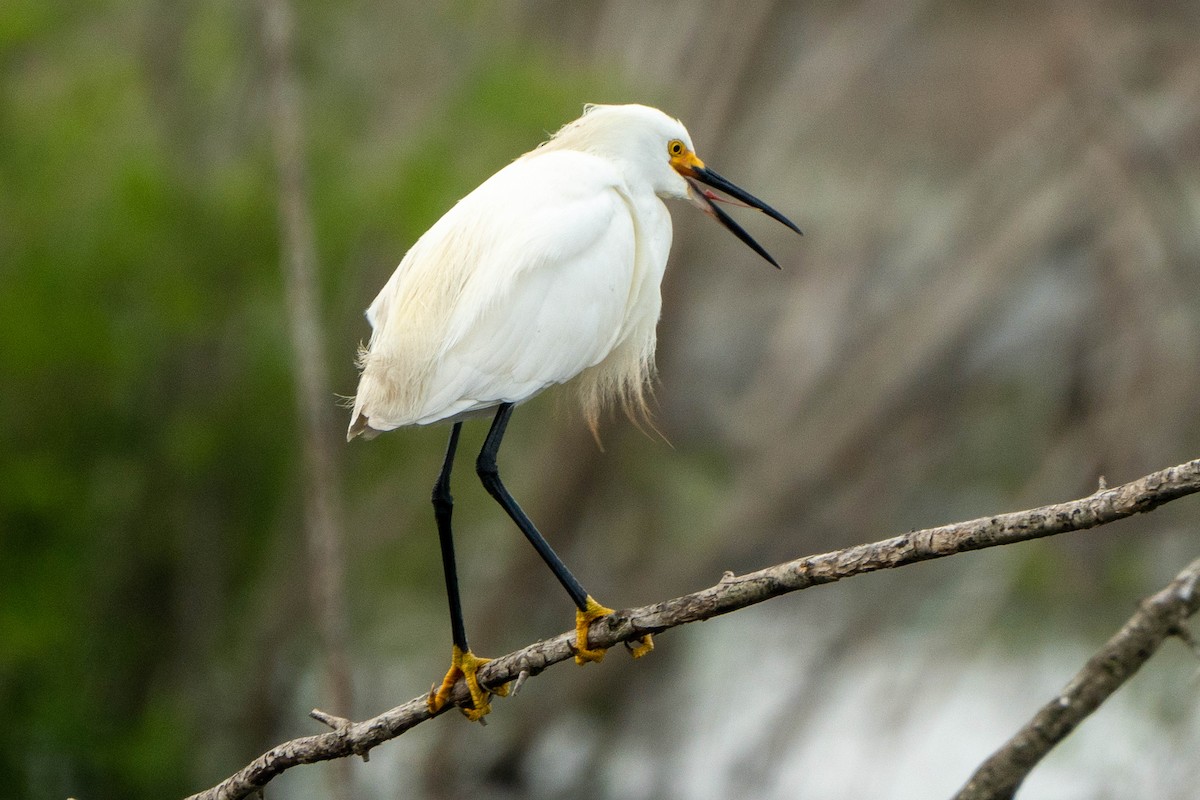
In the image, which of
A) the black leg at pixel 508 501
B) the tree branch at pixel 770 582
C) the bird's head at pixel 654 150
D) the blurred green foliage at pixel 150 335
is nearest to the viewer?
the tree branch at pixel 770 582

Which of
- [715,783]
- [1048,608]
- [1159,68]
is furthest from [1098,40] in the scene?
[715,783]

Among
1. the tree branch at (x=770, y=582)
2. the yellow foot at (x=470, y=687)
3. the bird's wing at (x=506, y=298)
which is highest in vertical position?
the bird's wing at (x=506, y=298)

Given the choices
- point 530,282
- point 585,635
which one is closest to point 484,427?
point 530,282

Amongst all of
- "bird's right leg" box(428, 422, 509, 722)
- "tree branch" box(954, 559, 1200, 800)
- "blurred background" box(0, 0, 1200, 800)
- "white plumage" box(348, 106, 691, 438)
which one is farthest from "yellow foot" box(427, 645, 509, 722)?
"blurred background" box(0, 0, 1200, 800)

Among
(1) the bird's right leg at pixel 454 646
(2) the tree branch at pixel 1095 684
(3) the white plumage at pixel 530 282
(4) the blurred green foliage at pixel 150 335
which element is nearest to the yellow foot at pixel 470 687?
(1) the bird's right leg at pixel 454 646

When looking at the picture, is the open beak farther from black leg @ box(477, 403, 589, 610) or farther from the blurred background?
the blurred background

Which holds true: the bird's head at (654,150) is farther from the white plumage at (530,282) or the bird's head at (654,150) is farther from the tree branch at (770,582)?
the tree branch at (770,582)

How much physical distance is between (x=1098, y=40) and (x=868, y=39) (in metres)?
1.32

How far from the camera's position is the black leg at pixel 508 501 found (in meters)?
2.45

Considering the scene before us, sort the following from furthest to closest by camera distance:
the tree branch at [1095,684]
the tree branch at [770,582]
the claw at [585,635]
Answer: the claw at [585,635] → the tree branch at [770,582] → the tree branch at [1095,684]

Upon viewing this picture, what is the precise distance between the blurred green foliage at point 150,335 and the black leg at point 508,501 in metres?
4.63

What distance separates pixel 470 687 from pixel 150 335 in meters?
5.39

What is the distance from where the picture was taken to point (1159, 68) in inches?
306

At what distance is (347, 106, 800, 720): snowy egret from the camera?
235 cm
